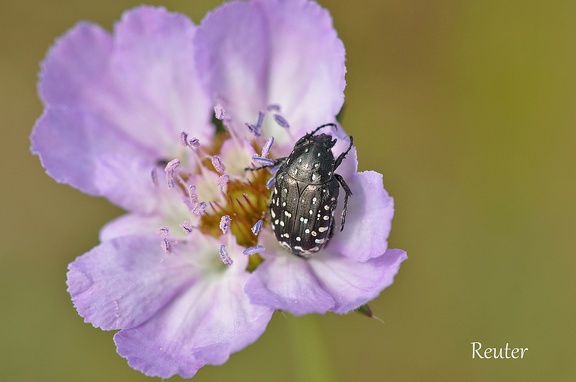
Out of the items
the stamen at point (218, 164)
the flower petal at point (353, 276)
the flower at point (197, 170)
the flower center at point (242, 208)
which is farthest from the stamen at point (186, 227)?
the flower petal at point (353, 276)

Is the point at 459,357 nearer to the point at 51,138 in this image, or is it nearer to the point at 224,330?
the point at 224,330

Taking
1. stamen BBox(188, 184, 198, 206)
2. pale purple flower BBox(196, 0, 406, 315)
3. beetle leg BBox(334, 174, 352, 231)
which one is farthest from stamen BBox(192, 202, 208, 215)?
beetle leg BBox(334, 174, 352, 231)

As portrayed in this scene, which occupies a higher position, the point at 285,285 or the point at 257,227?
the point at 257,227

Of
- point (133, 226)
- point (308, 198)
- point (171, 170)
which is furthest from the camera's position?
point (133, 226)

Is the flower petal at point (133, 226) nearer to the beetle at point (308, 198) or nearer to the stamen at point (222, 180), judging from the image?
the stamen at point (222, 180)

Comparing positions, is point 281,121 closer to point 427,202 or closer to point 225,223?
point 225,223

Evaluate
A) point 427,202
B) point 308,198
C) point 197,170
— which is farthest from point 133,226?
point 427,202

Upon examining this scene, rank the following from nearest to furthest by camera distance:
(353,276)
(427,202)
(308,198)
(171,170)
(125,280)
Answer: (308,198), (353,276), (125,280), (171,170), (427,202)

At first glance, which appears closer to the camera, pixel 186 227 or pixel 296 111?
pixel 186 227

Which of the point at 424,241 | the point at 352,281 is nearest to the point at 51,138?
the point at 352,281
